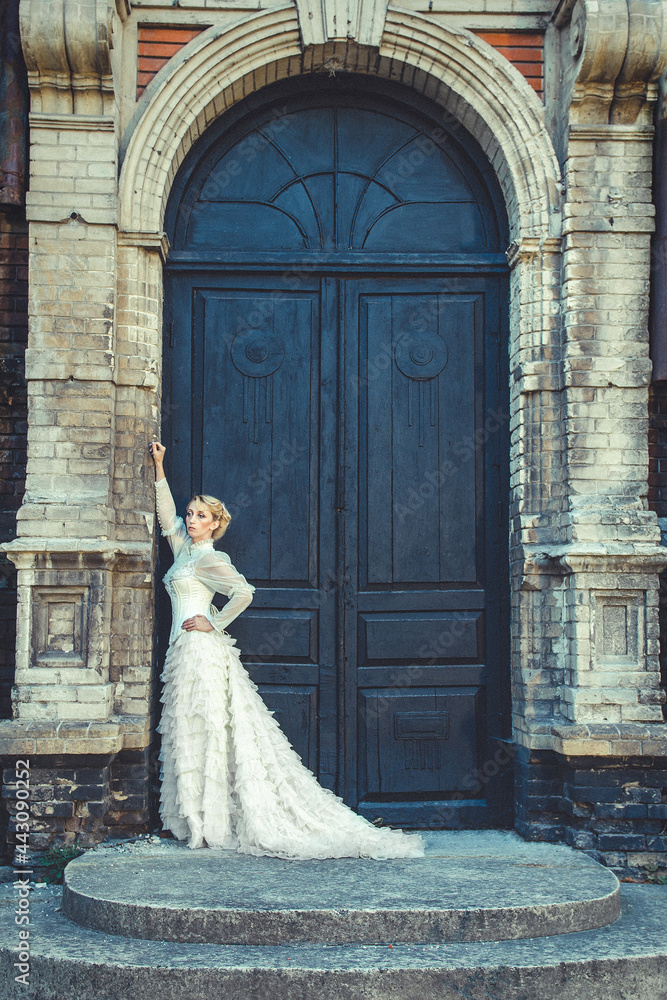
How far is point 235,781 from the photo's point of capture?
4.41 metres

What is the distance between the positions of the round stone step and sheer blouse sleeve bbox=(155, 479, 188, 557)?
1685mm

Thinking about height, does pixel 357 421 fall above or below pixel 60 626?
above

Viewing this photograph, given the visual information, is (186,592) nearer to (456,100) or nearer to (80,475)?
(80,475)

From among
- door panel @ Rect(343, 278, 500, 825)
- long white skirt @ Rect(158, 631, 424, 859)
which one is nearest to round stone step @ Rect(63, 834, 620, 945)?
long white skirt @ Rect(158, 631, 424, 859)

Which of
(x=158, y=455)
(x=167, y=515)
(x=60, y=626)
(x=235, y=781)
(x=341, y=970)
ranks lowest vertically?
(x=341, y=970)

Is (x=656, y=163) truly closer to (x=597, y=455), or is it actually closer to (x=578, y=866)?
(x=597, y=455)

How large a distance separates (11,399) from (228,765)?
8.11 feet

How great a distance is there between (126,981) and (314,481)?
289cm

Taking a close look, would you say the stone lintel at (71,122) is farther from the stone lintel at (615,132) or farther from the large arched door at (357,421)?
the stone lintel at (615,132)

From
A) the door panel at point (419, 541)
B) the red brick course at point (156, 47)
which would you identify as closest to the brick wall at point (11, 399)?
the red brick course at point (156, 47)

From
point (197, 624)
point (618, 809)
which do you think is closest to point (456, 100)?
point (197, 624)

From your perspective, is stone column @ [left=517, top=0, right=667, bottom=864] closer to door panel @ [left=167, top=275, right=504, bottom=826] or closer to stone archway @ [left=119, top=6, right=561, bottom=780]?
stone archway @ [left=119, top=6, right=561, bottom=780]

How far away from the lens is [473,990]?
3.23 meters

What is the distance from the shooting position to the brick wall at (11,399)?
16.0ft
